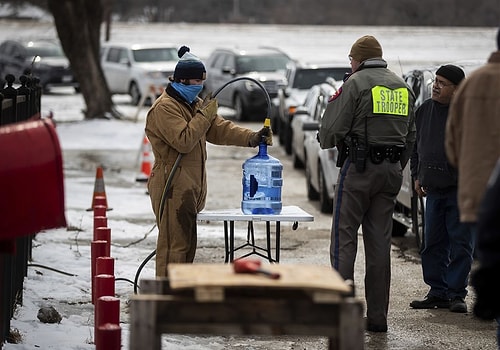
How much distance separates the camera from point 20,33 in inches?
2201

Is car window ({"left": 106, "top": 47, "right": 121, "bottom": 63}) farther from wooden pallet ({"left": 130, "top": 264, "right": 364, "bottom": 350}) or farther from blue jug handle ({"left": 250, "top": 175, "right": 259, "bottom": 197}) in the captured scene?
wooden pallet ({"left": 130, "top": 264, "right": 364, "bottom": 350})

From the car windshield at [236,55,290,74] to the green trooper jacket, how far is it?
70.4ft

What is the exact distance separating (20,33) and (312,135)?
40937mm

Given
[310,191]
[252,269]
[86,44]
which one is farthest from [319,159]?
[86,44]

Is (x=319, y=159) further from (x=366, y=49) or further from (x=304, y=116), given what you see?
(x=366, y=49)

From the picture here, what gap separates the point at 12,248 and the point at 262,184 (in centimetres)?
368

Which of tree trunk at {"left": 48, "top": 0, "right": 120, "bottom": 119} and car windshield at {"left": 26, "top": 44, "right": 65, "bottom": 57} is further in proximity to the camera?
car windshield at {"left": 26, "top": 44, "right": 65, "bottom": 57}

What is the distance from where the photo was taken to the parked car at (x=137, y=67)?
3425cm

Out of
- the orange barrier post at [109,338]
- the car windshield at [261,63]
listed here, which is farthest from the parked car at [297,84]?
the orange barrier post at [109,338]

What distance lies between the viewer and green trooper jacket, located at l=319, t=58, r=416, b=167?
8688 mm

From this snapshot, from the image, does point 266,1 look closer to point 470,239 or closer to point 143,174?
point 143,174

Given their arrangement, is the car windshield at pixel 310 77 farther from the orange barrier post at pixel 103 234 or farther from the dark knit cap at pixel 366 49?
the dark knit cap at pixel 366 49

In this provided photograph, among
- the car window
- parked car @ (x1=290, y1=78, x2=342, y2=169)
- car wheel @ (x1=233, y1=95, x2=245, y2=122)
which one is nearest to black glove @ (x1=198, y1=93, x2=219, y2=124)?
parked car @ (x1=290, y1=78, x2=342, y2=169)

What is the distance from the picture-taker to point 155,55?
35969 mm
